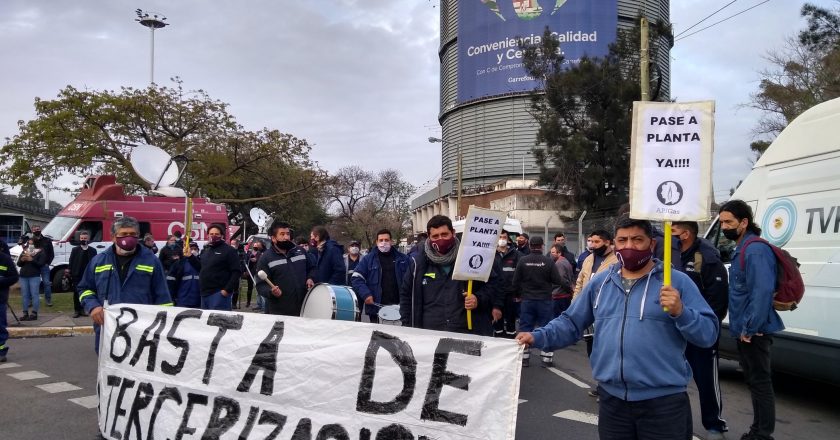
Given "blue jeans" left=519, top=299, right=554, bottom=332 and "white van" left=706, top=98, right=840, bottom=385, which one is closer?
"white van" left=706, top=98, right=840, bottom=385

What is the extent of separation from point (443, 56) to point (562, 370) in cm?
5488

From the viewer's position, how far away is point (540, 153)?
1257 inches

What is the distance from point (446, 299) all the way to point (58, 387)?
4634mm

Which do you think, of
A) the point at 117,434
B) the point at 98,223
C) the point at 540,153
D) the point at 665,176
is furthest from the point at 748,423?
the point at 540,153

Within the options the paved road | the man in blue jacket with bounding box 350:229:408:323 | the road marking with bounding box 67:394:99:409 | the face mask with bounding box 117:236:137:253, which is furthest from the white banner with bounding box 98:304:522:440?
the man in blue jacket with bounding box 350:229:408:323

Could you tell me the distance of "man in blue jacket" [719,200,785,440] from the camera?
4.92 metres

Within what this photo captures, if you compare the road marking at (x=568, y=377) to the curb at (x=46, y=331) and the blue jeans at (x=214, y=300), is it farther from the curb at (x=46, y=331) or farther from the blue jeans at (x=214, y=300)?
the curb at (x=46, y=331)

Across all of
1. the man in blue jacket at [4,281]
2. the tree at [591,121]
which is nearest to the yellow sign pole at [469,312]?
the man in blue jacket at [4,281]

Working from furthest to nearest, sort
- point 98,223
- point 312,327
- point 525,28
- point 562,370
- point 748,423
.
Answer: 1. point 525,28
2. point 98,223
3. point 562,370
4. point 748,423
5. point 312,327

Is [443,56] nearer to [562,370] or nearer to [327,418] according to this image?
[562,370]

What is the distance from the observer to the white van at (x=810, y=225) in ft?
19.8

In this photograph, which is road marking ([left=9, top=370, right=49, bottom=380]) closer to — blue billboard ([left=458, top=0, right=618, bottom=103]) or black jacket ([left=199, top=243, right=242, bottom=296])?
black jacket ([left=199, top=243, right=242, bottom=296])

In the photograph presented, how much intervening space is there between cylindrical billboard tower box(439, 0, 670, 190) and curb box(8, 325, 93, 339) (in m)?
39.2

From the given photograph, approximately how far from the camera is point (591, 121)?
103ft
